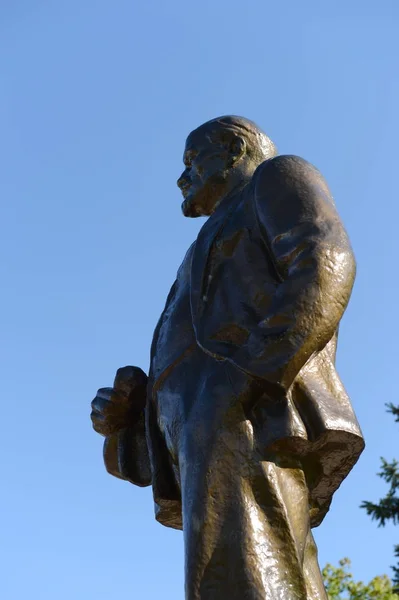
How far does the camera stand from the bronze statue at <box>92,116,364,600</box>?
10.7 feet

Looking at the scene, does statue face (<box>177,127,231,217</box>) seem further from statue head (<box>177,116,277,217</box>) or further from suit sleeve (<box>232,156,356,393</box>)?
suit sleeve (<box>232,156,356,393</box>)

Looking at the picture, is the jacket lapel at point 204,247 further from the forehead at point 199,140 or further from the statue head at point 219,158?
the forehead at point 199,140

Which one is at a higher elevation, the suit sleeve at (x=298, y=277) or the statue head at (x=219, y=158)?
the statue head at (x=219, y=158)

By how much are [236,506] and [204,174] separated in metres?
1.71

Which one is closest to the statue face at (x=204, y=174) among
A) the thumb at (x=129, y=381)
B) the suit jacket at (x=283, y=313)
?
the suit jacket at (x=283, y=313)

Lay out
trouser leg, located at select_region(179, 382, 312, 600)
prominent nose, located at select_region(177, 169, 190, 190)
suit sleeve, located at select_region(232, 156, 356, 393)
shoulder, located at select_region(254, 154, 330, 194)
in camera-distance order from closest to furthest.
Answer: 1. trouser leg, located at select_region(179, 382, 312, 600)
2. suit sleeve, located at select_region(232, 156, 356, 393)
3. shoulder, located at select_region(254, 154, 330, 194)
4. prominent nose, located at select_region(177, 169, 190, 190)

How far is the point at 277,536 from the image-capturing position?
329 cm

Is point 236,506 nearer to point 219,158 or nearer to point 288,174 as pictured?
point 288,174

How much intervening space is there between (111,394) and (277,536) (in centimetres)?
120

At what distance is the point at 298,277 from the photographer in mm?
3447

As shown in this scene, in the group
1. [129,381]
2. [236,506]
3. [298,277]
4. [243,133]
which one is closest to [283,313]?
[298,277]

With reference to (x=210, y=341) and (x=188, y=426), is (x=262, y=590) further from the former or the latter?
(x=210, y=341)

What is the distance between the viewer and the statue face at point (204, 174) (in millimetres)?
4367

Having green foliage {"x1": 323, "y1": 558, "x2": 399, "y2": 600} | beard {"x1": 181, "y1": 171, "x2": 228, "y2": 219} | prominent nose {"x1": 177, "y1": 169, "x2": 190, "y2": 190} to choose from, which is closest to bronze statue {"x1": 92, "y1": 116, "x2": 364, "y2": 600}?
beard {"x1": 181, "y1": 171, "x2": 228, "y2": 219}
